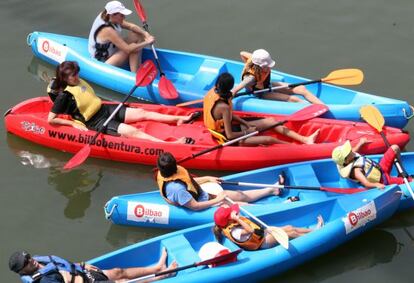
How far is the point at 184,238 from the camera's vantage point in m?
7.14

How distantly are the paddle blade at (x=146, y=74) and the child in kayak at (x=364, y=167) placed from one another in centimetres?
283

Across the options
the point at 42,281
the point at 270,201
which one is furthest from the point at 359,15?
the point at 42,281

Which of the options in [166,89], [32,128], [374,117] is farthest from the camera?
[166,89]

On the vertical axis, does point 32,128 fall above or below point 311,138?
below

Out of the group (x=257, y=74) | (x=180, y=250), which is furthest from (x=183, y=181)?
(x=257, y=74)

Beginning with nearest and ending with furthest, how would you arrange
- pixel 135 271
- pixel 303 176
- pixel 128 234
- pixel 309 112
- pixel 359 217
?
pixel 135 271, pixel 359 217, pixel 128 234, pixel 303 176, pixel 309 112

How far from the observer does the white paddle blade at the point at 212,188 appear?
7.62 metres

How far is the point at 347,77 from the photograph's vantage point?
910 cm

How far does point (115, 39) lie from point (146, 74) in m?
0.68

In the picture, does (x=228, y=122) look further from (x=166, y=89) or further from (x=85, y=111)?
(x=85, y=111)

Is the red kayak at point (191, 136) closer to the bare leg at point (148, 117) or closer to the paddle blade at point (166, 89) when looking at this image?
the bare leg at point (148, 117)

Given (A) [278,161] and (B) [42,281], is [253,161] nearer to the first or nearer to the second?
(A) [278,161]

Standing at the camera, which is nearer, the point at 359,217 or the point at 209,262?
the point at 209,262

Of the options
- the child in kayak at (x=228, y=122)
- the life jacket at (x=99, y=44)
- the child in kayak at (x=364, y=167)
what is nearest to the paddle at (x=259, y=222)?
the child in kayak at (x=228, y=122)
